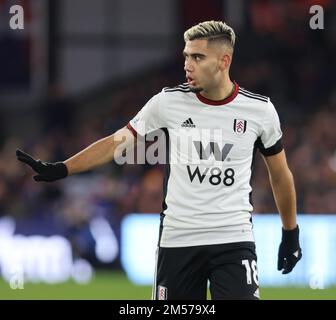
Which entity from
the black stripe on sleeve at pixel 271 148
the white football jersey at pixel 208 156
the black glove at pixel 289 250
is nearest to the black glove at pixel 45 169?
the white football jersey at pixel 208 156

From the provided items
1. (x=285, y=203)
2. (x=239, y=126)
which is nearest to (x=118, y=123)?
(x=285, y=203)

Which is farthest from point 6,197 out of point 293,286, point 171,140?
point 171,140

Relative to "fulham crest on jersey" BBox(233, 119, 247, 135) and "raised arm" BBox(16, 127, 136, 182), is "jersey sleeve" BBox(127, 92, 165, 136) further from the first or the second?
"fulham crest on jersey" BBox(233, 119, 247, 135)

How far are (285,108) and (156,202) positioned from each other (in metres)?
5.02

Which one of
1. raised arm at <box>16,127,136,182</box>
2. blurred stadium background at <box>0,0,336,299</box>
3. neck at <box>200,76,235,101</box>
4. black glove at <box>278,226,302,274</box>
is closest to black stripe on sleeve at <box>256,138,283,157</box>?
neck at <box>200,76,235,101</box>

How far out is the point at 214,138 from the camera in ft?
27.0

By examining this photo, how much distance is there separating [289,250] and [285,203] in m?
0.35

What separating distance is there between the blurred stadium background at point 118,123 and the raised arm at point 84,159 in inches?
208

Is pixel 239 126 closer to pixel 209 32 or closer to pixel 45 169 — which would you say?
pixel 209 32

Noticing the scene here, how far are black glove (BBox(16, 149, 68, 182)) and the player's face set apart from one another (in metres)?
0.97

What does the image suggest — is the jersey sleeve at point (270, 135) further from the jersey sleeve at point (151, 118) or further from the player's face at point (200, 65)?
the jersey sleeve at point (151, 118)

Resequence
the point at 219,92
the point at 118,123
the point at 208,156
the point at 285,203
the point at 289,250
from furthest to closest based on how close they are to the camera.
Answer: the point at 118,123 < the point at 289,250 < the point at 285,203 < the point at 219,92 < the point at 208,156

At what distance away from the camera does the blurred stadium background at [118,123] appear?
15312 mm

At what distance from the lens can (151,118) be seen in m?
8.31
